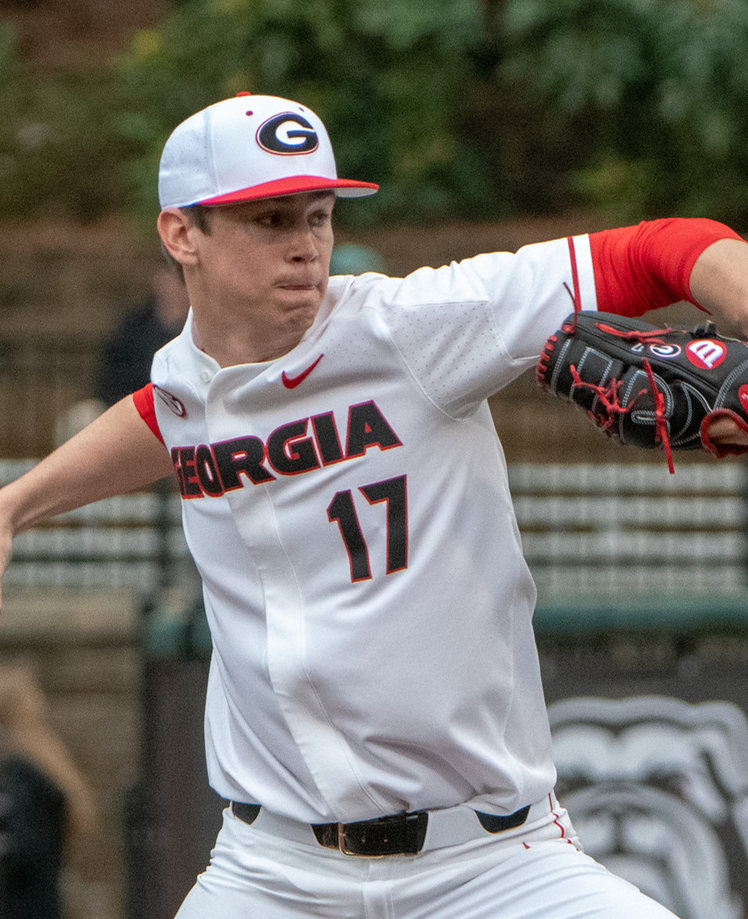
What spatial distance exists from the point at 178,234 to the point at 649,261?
1087 mm

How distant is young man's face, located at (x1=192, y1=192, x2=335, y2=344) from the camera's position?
2.86 m

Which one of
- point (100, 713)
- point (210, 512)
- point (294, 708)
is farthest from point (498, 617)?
point (100, 713)

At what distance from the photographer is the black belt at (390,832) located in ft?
9.24

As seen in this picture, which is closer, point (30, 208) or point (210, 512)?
point (210, 512)

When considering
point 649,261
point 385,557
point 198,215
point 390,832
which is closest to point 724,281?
point 649,261

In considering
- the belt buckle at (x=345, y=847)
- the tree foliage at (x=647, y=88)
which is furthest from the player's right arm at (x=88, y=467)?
the tree foliage at (x=647, y=88)

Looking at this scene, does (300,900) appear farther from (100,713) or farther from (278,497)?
(100,713)

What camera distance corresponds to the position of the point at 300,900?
286cm

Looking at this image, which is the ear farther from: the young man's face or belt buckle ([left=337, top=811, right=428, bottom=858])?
belt buckle ([left=337, top=811, right=428, bottom=858])

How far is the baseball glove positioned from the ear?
890 millimetres

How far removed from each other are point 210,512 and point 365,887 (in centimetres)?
86

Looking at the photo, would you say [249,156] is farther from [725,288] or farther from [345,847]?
[345,847]

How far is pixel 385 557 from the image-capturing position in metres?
2.81

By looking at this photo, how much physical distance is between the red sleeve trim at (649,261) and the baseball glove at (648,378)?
0.19ft
